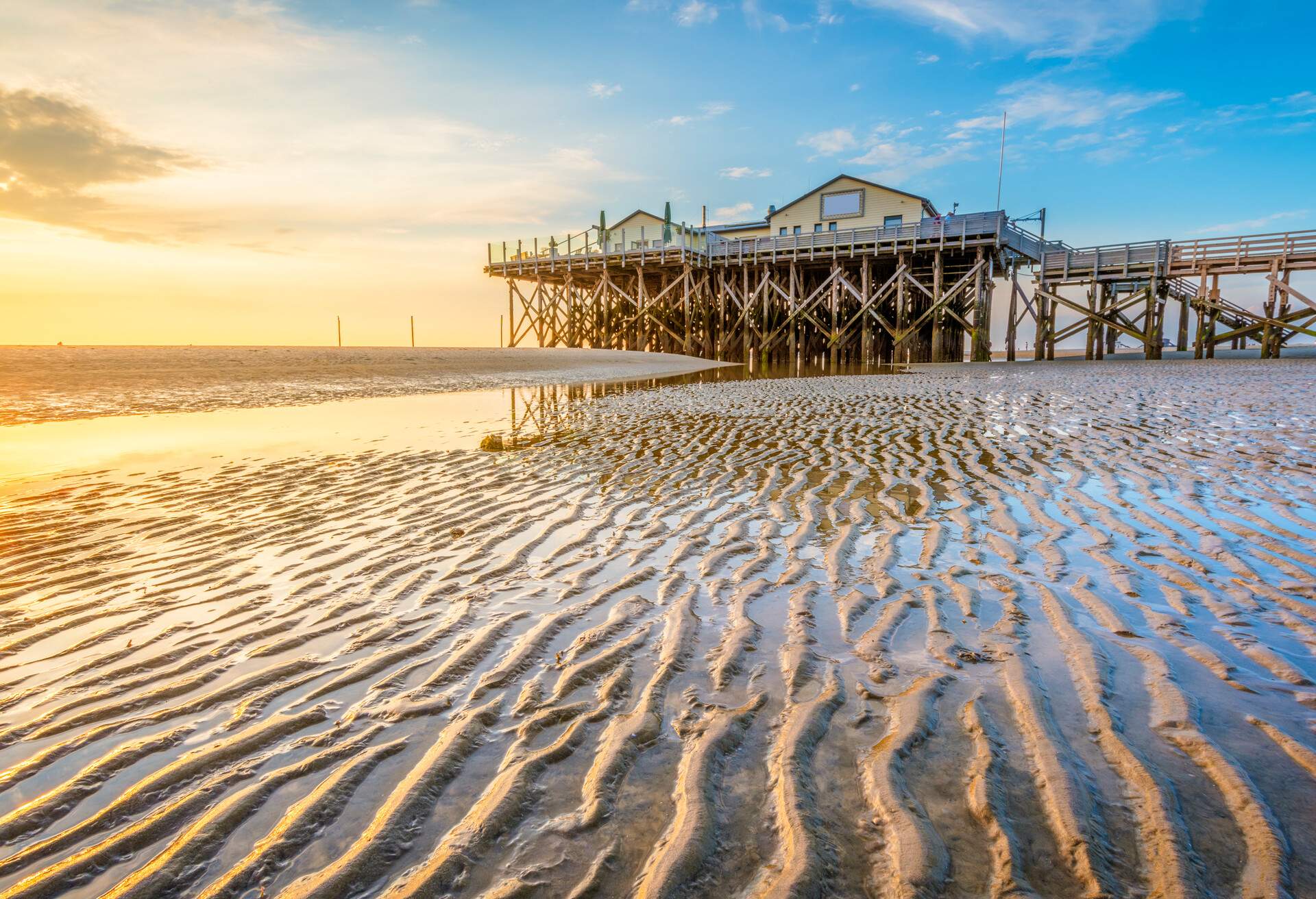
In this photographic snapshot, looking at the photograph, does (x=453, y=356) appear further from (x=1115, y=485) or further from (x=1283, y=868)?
(x=1283, y=868)

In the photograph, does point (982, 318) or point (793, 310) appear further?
point (793, 310)

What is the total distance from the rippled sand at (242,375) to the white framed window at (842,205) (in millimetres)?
18489

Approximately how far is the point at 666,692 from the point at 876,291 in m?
34.4

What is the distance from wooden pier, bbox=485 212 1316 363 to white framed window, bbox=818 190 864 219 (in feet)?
13.7

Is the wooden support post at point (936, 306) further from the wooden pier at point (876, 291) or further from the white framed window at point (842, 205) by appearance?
the white framed window at point (842, 205)

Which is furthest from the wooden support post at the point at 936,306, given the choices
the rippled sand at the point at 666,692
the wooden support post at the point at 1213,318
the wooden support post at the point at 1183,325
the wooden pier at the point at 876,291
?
the rippled sand at the point at 666,692

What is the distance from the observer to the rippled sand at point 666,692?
186 cm

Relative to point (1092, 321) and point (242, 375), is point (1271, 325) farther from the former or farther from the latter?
point (242, 375)

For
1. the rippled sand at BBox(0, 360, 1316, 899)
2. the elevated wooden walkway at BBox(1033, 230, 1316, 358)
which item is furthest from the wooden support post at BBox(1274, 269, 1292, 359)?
the rippled sand at BBox(0, 360, 1316, 899)

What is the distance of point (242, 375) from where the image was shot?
707 inches

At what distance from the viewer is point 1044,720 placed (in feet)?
8.04

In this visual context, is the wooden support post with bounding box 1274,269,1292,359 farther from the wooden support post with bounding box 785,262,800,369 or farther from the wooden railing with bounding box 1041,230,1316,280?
the wooden support post with bounding box 785,262,800,369

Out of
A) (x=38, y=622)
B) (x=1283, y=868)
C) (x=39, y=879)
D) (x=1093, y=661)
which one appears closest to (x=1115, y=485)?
(x=1093, y=661)

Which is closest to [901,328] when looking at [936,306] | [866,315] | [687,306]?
[936,306]
